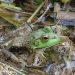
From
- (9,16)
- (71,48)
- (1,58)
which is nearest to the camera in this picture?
(1,58)

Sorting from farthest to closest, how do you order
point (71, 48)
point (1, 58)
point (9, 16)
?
point (9, 16) < point (71, 48) < point (1, 58)

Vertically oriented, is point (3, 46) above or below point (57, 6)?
below

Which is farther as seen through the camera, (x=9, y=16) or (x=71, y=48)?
(x=9, y=16)

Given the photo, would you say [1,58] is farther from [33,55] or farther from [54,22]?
[54,22]

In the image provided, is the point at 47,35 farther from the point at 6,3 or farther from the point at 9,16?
the point at 6,3

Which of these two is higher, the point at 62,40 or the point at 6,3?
the point at 6,3

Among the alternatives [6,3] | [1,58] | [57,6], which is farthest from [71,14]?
[1,58]

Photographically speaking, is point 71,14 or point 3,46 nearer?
point 3,46

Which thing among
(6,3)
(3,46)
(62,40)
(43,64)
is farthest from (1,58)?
(6,3)
